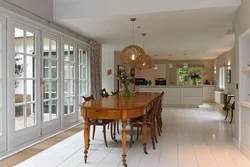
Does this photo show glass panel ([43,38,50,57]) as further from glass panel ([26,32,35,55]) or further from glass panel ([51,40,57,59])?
glass panel ([26,32,35,55])

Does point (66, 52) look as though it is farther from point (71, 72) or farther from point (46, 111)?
point (46, 111)

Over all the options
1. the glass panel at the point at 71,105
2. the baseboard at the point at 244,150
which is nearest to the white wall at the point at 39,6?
the glass panel at the point at 71,105

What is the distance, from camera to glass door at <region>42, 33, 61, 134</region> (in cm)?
417

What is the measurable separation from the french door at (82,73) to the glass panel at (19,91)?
2256 mm

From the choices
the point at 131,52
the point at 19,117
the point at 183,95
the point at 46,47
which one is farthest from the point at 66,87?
the point at 183,95

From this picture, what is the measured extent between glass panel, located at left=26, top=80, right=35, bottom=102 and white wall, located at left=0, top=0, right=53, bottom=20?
1.28 metres

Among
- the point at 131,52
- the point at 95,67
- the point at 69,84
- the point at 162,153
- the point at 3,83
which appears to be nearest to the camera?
the point at 3,83

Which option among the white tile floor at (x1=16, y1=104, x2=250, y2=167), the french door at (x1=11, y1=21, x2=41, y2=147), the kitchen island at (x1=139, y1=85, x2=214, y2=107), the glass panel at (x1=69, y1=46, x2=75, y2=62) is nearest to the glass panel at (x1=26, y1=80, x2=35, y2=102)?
the french door at (x1=11, y1=21, x2=41, y2=147)

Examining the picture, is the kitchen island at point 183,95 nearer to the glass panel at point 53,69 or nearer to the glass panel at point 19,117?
the glass panel at point 53,69

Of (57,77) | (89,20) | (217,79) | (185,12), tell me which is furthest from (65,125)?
(217,79)

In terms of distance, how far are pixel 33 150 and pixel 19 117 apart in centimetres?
61

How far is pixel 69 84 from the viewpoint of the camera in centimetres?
520

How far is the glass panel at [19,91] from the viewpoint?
342 cm

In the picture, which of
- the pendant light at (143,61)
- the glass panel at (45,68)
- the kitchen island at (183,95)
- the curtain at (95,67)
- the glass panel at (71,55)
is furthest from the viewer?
the kitchen island at (183,95)
